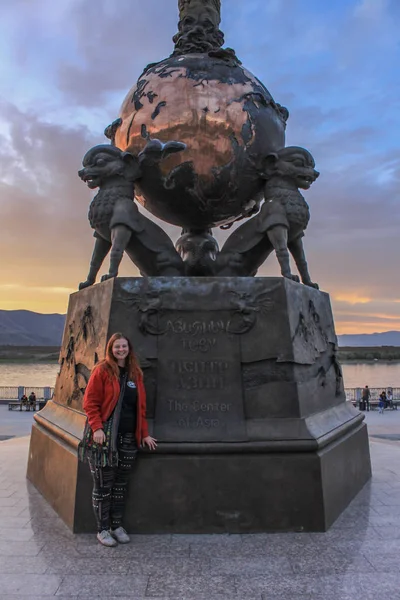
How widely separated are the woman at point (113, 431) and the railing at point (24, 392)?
1657 centimetres

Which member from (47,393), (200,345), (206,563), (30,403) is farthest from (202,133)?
(47,393)

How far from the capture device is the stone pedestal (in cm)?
400

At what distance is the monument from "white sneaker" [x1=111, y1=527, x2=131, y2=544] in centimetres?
16

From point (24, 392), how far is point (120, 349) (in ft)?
61.1

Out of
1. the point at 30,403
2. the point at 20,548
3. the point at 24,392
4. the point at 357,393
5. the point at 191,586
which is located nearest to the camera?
the point at 191,586

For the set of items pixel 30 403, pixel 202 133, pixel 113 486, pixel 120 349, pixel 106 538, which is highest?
pixel 202 133

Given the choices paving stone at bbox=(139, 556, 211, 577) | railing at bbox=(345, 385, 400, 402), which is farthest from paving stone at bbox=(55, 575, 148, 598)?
railing at bbox=(345, 385, 400, 402)

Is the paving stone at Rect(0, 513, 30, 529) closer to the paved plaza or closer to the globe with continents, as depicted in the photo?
the paved plaza

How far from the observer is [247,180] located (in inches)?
222

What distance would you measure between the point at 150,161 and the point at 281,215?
149cm

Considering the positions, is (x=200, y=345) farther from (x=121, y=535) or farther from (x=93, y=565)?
(x=93, y=565)

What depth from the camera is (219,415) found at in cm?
425

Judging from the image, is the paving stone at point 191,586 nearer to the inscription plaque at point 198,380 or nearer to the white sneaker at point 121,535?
the white sneaker at point 121,535

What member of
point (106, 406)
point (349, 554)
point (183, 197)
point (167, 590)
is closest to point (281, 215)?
point (183, 197)
